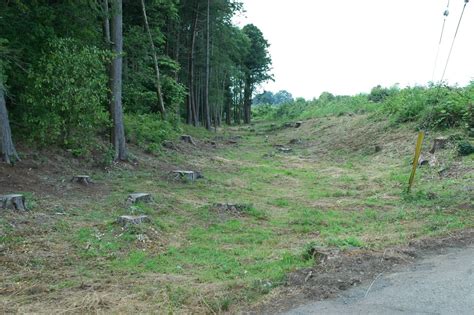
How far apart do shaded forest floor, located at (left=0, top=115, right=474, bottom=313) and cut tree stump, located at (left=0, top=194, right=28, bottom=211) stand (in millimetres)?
199

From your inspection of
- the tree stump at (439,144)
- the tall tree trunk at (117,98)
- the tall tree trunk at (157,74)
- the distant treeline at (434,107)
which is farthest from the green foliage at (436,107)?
the tall tree trunk at (117,98)

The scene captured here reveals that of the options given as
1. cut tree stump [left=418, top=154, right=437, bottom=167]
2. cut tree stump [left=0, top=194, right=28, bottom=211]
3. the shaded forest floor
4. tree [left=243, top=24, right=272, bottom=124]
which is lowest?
the shaded forest floor

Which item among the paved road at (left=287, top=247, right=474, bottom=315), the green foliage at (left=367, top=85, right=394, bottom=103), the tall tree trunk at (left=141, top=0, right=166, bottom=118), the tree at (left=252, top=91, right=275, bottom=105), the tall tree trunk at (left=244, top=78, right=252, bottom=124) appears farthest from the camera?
the tree at (left=252, top=91, right=275, bottom=105)

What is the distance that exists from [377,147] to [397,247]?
1210 cm

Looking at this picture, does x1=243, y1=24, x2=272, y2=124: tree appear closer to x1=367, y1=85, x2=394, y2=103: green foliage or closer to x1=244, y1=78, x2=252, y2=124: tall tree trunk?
x1=244, y1=78, x2=252, y2=124: tall tree trunk

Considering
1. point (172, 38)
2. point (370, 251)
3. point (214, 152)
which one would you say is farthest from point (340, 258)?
point (172, 38)

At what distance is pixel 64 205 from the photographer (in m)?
8.42

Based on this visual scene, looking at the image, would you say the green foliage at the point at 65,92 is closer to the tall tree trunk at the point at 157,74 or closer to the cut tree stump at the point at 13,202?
the cut tree stump at the point at 13,202

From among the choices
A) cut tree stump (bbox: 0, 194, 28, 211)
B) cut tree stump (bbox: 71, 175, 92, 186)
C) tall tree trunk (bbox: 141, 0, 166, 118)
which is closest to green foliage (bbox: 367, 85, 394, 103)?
tall tree trunk (bbox: 141, 0, 166, 118)

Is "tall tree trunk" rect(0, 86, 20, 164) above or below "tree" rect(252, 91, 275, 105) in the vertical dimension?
below

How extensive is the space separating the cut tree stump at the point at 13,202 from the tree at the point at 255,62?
1822 inches

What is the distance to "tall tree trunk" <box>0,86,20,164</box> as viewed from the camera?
9461mm

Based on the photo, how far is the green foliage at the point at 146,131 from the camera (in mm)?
16078

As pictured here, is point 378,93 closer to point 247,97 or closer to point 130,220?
point 247,97
